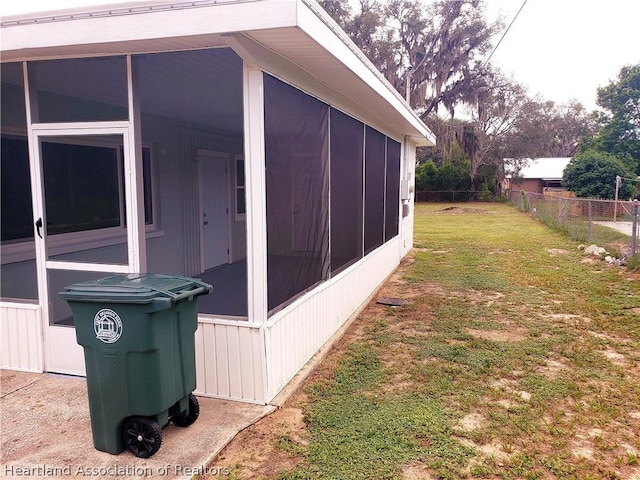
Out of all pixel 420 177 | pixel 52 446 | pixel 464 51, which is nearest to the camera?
pixel 52 446

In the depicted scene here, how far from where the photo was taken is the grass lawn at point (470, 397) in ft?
8.77

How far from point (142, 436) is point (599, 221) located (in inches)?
542

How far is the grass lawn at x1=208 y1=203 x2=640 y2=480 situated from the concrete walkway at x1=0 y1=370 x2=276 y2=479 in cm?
15

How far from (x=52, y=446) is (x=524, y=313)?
526 centimetres

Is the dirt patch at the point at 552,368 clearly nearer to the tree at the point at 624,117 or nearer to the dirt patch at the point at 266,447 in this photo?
the dirt patch at the point at 266,447

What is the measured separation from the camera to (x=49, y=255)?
147 inches

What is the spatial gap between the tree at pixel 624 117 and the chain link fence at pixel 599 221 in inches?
734

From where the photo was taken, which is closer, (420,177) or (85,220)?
(85,220)

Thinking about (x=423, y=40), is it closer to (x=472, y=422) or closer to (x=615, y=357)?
(x=615, y=357)

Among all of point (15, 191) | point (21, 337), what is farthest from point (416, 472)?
point (15, 191)

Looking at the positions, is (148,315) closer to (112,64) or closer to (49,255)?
(49,255)

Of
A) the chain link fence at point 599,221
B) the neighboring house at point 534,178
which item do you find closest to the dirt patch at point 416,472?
the chain link fence at point 599,221

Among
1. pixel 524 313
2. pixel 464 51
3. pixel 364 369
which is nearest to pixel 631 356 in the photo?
pixel 524 313

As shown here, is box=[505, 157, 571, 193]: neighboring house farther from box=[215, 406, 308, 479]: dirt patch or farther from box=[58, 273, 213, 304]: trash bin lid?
box=[58, 273, 213, 304]: trash bin lid
